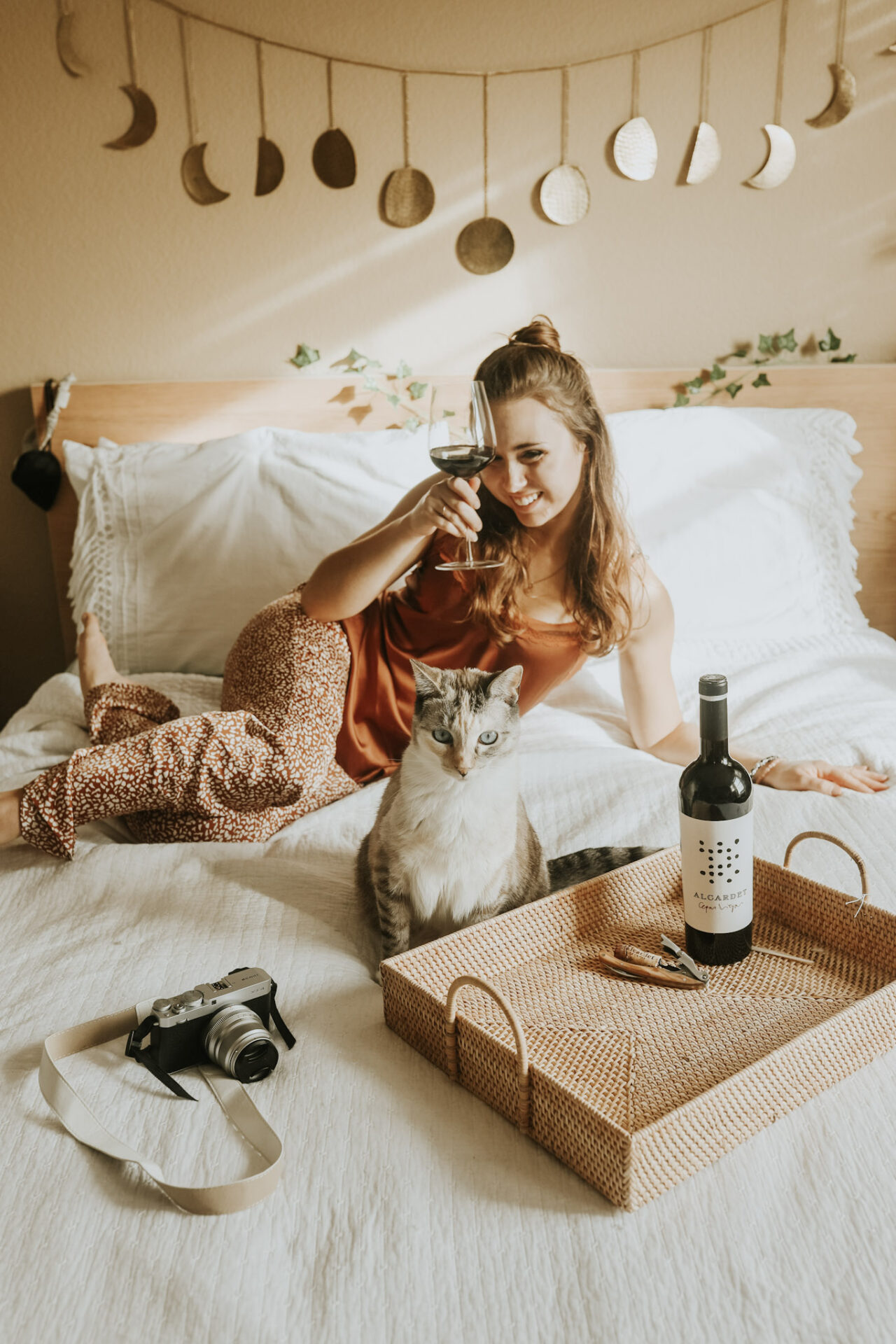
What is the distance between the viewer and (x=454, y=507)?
1330 mm

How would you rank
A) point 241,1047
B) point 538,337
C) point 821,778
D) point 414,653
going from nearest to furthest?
1. point 241,1047
2. point 821,778
3. point 538,337
4. point 414,653

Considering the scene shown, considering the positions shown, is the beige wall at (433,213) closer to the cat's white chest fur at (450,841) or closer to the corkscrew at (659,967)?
the cat's white chest fur at (450,841)

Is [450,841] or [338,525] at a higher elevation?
[338,525]

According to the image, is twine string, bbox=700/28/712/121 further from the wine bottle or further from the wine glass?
the wine bottle

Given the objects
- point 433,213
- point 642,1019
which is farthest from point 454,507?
point 433,213

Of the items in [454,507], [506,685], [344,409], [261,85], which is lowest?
[506,685]

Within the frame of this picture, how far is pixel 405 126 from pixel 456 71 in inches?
6.4

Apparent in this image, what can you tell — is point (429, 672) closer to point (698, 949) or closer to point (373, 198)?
point (698, 949)

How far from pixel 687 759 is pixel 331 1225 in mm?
1100

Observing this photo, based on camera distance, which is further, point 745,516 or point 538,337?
point 745,516

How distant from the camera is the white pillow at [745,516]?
2.04 m

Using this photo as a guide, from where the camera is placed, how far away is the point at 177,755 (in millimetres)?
1355

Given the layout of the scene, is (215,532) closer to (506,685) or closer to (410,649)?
(410,649)

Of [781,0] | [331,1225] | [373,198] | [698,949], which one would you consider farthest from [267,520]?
[781,0]
